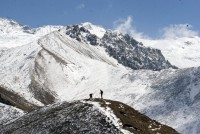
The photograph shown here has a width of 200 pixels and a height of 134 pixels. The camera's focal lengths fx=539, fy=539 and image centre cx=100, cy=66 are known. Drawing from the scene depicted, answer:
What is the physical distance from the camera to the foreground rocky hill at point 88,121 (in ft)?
191

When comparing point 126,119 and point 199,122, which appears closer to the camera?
point 126,119

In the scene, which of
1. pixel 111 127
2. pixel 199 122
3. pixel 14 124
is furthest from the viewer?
pixel 199 122

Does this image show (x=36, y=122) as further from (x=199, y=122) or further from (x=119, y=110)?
(x=199, y=122)

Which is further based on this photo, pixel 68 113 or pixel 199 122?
pixel 199 122

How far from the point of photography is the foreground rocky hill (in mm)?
58094

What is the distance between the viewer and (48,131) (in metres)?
61.3

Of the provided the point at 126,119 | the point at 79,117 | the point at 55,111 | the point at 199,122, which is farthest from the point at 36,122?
the point at 199,122

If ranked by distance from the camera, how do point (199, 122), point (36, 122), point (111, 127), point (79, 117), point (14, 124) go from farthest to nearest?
1. point (199, 122)
2. point (14, 124)
3. point (36, 122)
4. point (79, 117)
5. point (111, 127)

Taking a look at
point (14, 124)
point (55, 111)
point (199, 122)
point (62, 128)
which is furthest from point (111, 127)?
point (199, 122)

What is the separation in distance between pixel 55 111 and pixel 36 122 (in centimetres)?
273

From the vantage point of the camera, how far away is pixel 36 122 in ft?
213

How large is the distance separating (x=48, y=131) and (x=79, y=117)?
3.90 meters

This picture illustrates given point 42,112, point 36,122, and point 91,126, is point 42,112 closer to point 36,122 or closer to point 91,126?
point 36,122

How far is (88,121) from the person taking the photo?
196 ft
